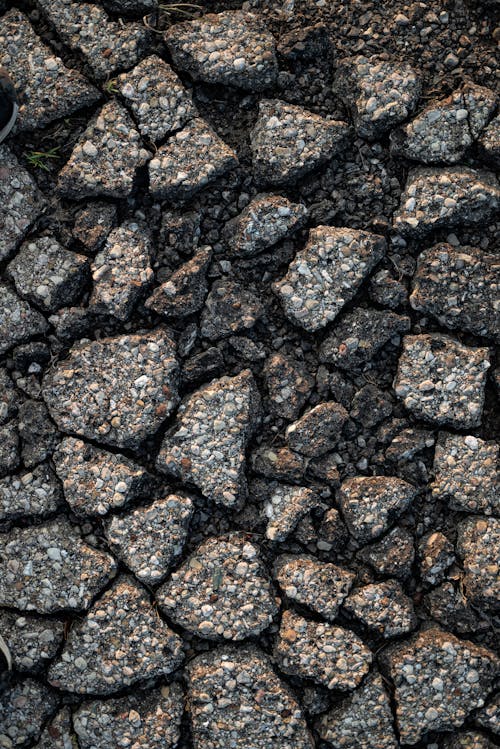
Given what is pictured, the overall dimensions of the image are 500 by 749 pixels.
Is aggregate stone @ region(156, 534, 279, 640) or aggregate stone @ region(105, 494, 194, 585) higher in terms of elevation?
aggregate stone @ region(105, 494, 194, 585)

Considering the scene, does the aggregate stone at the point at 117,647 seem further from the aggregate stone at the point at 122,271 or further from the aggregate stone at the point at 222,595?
the aggregate stone at the point at 122,271

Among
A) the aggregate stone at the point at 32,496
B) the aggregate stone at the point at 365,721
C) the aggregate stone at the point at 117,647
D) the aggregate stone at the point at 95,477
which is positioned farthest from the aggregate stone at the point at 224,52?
the aggregate stone at the point at 365,721

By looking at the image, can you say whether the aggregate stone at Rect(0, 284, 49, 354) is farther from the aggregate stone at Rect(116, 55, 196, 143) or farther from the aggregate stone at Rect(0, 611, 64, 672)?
the aggregate stone at Rect(0, 611, 64, 672)

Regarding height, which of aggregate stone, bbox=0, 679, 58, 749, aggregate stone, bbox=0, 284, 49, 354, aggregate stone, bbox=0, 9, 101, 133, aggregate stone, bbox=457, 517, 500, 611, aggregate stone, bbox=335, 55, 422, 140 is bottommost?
aggregate stone, bbox=457, 517, 500, 611

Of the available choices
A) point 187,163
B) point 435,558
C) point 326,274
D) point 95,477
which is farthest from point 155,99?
point 435,558

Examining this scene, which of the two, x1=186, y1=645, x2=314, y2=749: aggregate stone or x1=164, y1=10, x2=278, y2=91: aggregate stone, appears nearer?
x1=186, y1=645, x2=314, y2=749: aggregate stone

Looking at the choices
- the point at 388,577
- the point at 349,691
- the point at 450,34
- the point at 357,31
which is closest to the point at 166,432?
the point at 388,577

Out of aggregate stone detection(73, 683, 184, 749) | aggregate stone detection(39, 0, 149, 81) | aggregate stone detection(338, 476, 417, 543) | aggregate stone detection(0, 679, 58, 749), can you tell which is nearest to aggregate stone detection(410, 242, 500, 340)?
aggregate stone detection(338, 476, 417, 543)
